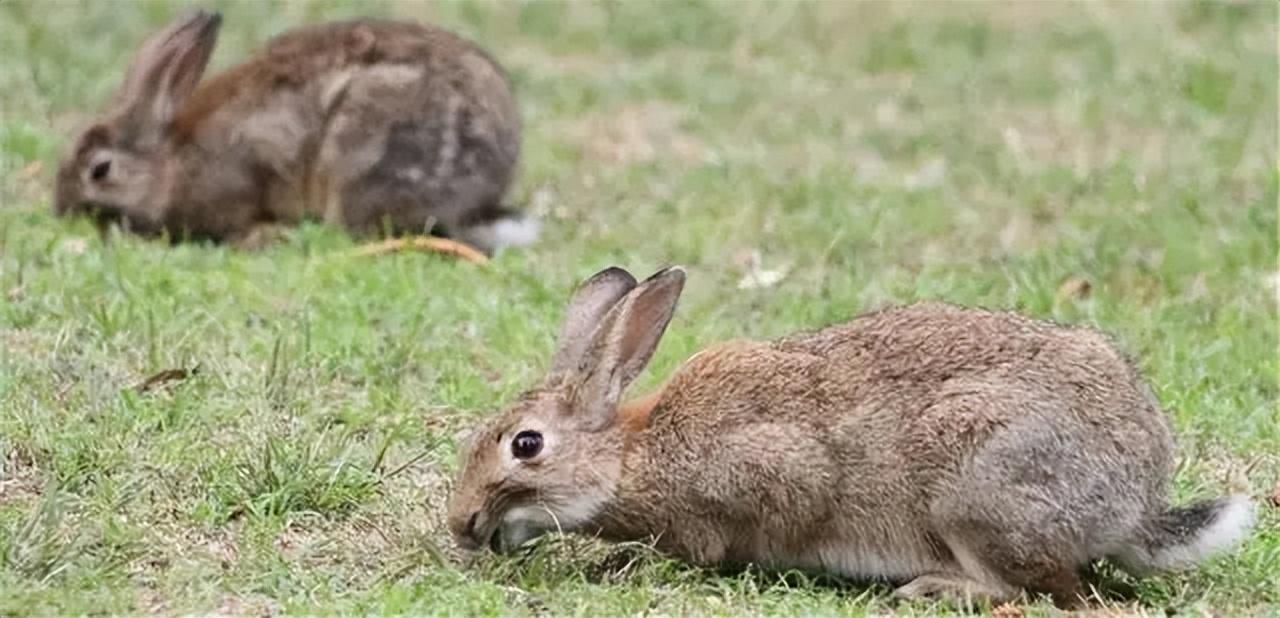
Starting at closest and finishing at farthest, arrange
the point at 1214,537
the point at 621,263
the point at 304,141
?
the point at 1214,537, the point at 621,263, the point at 304,141

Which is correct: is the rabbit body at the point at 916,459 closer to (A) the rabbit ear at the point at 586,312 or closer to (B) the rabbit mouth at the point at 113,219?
(A) the rabbit ear at the point at 586,312

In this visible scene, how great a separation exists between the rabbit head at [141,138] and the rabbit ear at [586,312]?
424 centimetres

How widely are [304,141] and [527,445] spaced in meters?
4.54

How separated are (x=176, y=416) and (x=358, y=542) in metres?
1.00

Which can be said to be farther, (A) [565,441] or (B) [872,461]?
(A) [565,441]

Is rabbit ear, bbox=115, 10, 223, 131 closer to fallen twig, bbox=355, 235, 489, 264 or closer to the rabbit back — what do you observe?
the rabbit back

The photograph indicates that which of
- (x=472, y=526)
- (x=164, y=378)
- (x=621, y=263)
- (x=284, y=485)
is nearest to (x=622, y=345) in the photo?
(x=472, y=526)

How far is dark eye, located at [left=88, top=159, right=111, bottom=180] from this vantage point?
31.9 feet

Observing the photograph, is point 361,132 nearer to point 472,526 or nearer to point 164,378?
point 164,378

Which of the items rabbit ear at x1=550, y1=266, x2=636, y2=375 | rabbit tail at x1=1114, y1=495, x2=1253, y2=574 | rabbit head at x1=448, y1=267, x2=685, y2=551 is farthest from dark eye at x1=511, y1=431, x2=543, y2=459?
rabbit tail at x1=1114, y1=495, x2=1253, y2=574

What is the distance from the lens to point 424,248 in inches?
351

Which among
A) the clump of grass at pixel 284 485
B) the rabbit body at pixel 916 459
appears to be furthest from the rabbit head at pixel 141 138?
the rabbit body at pixel 916 459

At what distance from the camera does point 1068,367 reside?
5.54 metres

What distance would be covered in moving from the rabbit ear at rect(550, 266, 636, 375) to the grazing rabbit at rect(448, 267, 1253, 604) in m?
0.07
